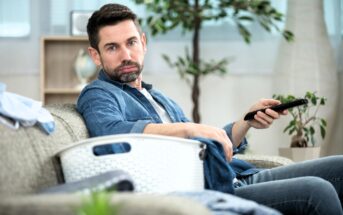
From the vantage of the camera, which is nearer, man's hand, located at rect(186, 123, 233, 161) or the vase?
man's hand, located at rect(186, 123, 233, 161)

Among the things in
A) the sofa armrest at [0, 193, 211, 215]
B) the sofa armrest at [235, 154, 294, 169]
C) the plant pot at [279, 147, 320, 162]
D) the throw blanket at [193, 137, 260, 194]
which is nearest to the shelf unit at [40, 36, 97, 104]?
the plant pot at [279, 147, 320, 162]

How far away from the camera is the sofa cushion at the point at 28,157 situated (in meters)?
1.42

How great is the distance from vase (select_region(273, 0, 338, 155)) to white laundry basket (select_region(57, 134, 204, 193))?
2.87 meters

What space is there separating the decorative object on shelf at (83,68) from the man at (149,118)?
2.08 metres

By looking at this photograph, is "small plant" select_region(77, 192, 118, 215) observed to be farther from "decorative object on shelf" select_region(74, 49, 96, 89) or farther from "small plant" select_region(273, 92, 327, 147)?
"decorative object on shelf" select_region(74, 49, 96, 89)

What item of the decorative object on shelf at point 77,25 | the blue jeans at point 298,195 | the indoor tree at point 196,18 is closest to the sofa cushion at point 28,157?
the blue jeans at point 298,195

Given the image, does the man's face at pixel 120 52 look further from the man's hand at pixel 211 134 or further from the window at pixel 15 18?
the window at pixel 15 18

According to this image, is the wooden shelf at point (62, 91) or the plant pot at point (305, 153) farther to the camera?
the wooden shelf at point (62, 91)

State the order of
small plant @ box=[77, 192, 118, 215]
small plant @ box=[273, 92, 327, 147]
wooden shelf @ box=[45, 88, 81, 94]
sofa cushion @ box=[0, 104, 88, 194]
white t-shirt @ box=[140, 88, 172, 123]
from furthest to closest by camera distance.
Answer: wooden shelf @ box=[45, 88, 81, 94]
small plant @ box=[273, 92, 327, 147]
white t-shirt @ box=[140, 88, 172, 123]
sofa cushion @ box=[0, 104, 88, 194]
small plant @ box=[77, 192, 118, 215]

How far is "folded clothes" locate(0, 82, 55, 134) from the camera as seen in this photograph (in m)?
1.54

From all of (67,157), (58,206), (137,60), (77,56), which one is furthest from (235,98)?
(58,206)

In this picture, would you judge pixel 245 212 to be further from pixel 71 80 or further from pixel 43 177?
pixel 71 80

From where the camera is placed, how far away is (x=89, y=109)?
73.8 inches

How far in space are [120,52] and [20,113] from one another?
53 cm
